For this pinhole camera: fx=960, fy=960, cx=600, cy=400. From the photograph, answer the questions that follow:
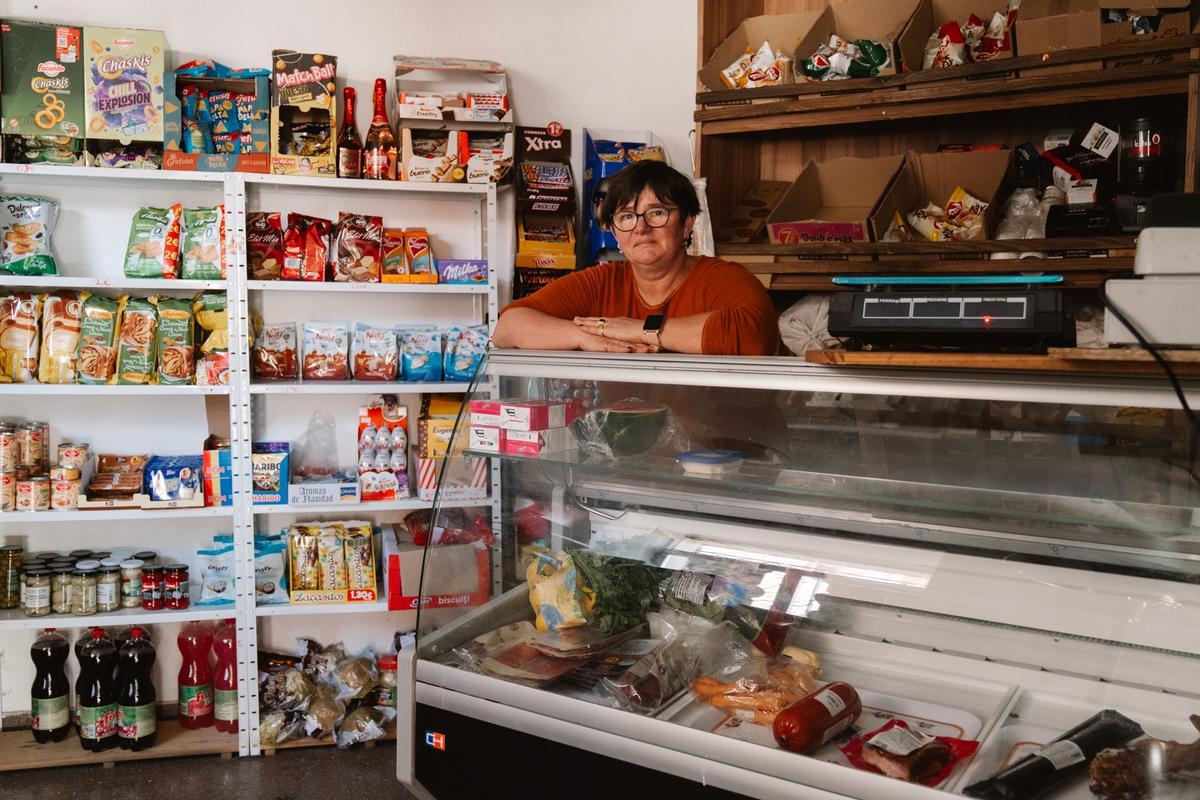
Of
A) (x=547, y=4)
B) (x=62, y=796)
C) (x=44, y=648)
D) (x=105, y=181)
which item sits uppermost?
(x=547, y=4)

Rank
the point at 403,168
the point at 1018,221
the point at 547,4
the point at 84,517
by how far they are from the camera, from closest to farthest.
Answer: the point at 1018,221
the point at 84,517
the point at 403,168
the point at 547,4

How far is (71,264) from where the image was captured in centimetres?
359

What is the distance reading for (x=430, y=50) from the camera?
12.5 ft

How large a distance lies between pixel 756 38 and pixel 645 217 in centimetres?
133

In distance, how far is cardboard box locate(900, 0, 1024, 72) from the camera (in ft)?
10.0

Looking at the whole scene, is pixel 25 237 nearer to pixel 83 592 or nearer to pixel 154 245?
pixel 154 245

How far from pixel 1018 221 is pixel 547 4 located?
6.73 ft

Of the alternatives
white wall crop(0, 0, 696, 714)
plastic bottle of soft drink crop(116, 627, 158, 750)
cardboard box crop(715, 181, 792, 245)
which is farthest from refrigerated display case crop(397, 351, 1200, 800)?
white wall crop(0, 0, 696, 714)

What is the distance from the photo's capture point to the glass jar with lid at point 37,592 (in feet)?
11.0

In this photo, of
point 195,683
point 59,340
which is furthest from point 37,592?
point 59,340

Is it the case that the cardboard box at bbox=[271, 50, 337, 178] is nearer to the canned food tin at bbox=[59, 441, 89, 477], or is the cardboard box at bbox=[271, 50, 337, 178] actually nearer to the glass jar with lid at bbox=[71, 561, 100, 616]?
the canned food tin at bbox=[59, 441, 89, 477]

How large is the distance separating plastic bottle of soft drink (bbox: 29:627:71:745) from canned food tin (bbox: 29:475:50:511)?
0.53m

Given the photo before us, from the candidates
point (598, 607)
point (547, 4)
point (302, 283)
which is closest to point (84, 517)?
point (302, 283)

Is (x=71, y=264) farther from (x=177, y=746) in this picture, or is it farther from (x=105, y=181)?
(x=177, y=746)
